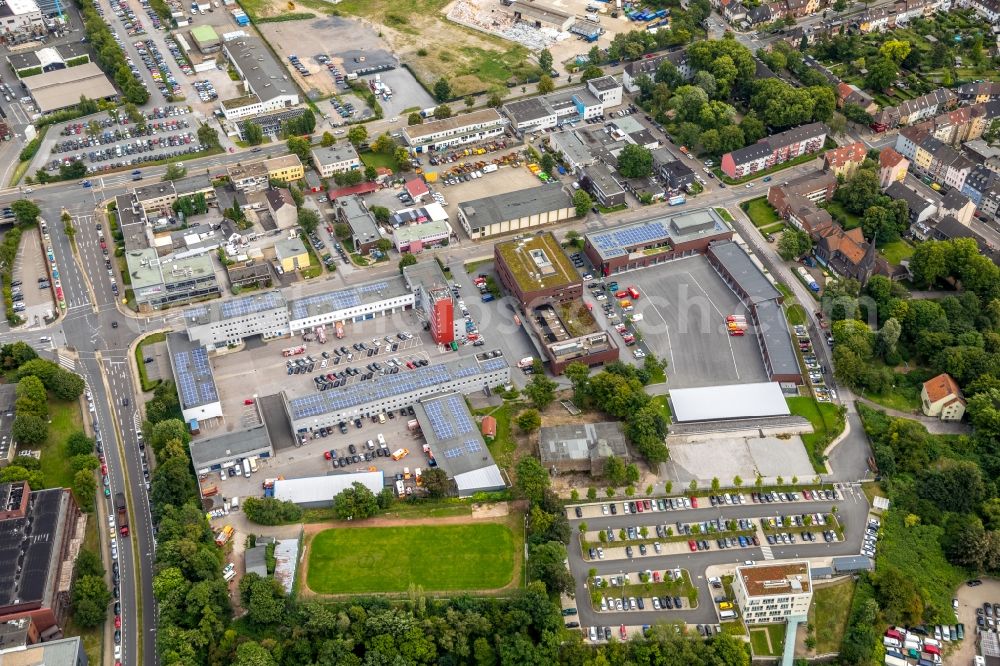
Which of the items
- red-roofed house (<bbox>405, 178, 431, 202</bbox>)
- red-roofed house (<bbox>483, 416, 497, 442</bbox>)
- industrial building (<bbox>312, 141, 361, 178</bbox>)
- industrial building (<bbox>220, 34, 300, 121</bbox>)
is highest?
industrial building (<bbox>220, 34, 300, 121</bbox>)

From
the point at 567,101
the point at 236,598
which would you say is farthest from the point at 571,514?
the point at 567,101

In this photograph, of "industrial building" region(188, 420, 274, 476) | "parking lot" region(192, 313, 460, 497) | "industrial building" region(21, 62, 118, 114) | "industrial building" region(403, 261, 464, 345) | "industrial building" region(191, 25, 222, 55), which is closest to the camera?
"industrial building" region(188, 420, 274, 476)

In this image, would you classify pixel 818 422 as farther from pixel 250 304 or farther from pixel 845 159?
pixel 250 304

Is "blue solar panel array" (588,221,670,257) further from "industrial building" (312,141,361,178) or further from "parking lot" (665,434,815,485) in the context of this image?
"industrial building" (312,141,361,178)

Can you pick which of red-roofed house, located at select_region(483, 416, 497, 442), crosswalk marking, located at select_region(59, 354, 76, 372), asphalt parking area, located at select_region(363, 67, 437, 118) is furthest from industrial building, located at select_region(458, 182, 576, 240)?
crosswalk marking, located at select_region(59, 354, 76, 372)

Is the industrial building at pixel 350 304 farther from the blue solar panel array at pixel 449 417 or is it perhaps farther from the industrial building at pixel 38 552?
the industrial building at pixel 38 552

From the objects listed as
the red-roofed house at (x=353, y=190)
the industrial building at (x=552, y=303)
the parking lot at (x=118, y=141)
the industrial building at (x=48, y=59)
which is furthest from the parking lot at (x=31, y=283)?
the industrial building at (x=552, y=303)
